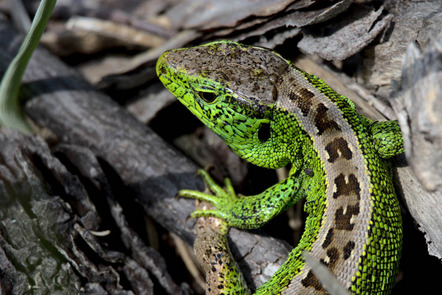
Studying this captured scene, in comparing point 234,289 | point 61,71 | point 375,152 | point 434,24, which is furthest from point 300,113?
point 61,71

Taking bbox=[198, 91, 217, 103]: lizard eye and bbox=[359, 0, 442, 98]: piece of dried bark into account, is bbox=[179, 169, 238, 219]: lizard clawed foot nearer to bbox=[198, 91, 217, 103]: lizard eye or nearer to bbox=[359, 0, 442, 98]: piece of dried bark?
bbox=[198, 91, 217, 103]: lizard eye

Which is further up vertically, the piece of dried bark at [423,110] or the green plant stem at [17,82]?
the green plant stem at [17,82]

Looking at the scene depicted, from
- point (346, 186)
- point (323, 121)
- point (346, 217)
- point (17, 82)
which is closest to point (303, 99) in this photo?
point (323, 121)

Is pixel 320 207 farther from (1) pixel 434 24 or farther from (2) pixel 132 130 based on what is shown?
(2) pixel 132 130

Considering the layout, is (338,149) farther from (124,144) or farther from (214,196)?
(124,144)

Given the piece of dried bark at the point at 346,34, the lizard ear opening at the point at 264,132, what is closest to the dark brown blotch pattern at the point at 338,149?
the lizard ear opening at the point at 264,132

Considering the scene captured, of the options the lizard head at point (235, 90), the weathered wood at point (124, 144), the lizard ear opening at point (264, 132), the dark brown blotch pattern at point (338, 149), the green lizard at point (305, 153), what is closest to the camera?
the green lizard at point (305, 153)

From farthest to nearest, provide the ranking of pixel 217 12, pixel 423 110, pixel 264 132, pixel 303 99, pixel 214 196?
1. pixel 217 12
2. pixel 214 196
3. pixel 264 132
4. pixel 303 99
5. pixel 423 110

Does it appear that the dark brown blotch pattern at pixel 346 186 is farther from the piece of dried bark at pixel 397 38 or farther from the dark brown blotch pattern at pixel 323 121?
the piece of dried bark at pixel 397 38
